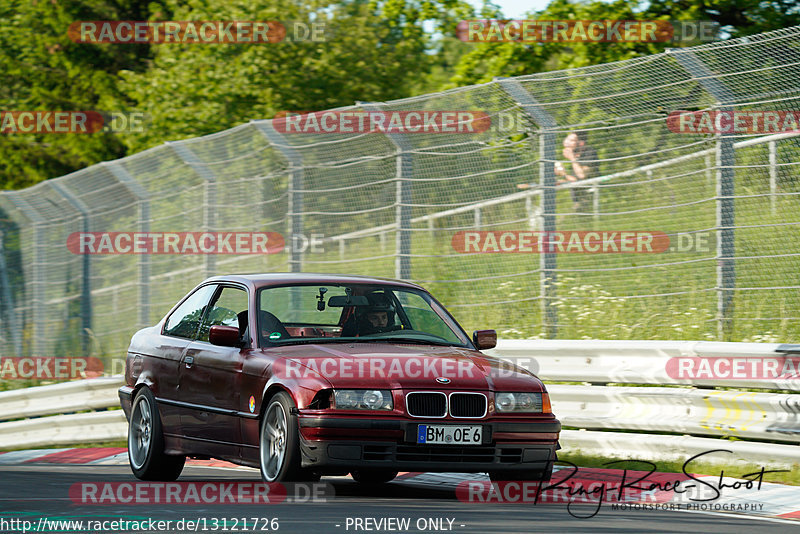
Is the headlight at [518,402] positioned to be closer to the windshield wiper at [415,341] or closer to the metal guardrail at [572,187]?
the windshield wiper at [415,341]

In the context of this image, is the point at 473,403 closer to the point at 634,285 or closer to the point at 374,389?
the point at 374,389

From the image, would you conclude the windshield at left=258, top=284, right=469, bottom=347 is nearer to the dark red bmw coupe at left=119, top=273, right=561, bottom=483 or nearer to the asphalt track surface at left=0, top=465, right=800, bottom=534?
the dark red bmw coupe at left=119, top=273, right=561, bottom=483

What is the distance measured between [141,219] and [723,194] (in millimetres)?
9451

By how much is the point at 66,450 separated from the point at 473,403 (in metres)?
7.28

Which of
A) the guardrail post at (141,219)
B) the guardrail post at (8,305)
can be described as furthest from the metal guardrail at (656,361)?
the guardrail post at (8,305)

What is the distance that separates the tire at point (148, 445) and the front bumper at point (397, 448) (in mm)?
2258

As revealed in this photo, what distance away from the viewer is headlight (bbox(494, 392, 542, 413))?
8.74 m

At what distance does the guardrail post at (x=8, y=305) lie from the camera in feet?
74.9

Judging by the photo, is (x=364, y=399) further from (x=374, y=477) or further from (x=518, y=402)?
Result: (x=374, y=477)

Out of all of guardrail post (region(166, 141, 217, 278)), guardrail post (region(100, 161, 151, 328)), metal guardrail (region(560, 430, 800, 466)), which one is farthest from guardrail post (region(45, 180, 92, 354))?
metal guardrail (region(560, 430, 800, 466))

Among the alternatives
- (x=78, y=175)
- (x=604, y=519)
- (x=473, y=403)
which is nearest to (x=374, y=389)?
(x=473, y=403)

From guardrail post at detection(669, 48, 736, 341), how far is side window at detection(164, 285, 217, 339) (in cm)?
420

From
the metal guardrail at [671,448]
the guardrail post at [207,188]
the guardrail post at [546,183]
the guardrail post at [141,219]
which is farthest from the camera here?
the guardrail post at [141,219]

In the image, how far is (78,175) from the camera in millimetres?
19359
